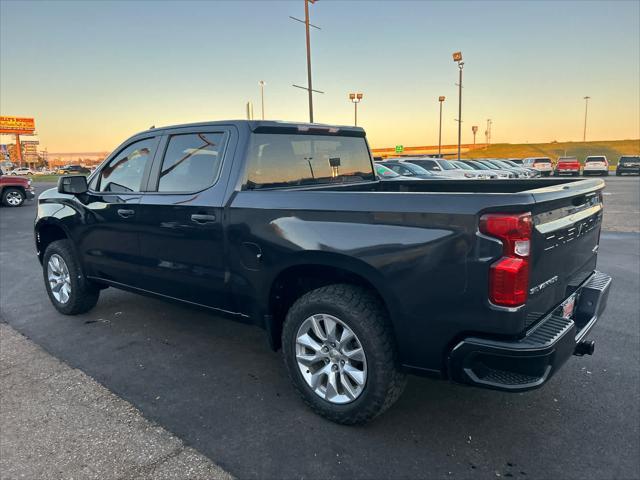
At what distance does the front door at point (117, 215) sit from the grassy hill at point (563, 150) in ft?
290

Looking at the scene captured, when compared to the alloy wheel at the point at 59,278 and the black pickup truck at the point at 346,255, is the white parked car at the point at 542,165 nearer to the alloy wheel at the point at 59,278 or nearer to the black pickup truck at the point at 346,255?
the black pickup truck at the point at 346,255

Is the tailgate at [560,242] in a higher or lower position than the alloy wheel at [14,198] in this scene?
higher

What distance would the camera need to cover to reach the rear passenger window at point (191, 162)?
3.48 m

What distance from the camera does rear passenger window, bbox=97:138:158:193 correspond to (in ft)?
13.2

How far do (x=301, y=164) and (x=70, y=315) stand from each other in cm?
309

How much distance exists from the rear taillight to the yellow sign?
394ft

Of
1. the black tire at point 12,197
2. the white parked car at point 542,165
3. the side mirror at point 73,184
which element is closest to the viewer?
the side mirror at point 73,184

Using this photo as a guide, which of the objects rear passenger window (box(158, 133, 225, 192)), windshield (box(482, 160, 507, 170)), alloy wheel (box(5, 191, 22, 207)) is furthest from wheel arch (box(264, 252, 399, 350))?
windshield (box(482, 160, 507, 170))

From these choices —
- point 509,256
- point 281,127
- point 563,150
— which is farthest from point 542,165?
point 563,150

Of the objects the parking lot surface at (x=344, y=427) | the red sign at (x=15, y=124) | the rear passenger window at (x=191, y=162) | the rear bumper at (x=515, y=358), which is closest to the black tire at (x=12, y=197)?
the parking lot surface at (x=344, y=427)

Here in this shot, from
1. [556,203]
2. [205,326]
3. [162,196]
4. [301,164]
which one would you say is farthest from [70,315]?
[556,203]

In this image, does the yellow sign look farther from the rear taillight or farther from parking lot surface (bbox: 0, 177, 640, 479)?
the rear taillight

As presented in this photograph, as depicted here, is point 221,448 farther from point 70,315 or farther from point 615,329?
point 615,329

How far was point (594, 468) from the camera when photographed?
8.09 feet
